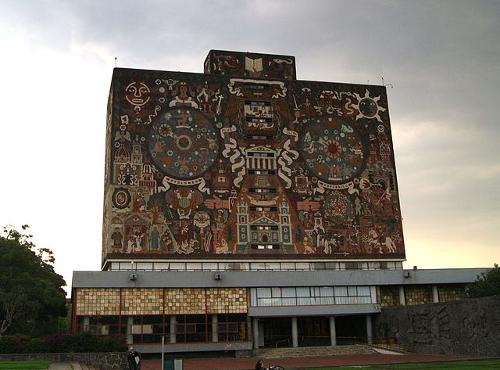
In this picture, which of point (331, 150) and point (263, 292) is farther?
point (331, 150)

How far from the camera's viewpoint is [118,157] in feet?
171

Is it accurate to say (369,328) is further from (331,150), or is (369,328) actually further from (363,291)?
(331,150)

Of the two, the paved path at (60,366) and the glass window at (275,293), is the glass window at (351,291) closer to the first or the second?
the glass window at (275,293)

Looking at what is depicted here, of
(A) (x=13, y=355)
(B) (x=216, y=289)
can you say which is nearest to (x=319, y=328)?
(B) (x=216, y=289)

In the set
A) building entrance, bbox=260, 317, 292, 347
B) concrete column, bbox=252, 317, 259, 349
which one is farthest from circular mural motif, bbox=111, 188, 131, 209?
building entrance, bbox=260, 317, 292, 347

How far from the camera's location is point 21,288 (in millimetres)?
46625

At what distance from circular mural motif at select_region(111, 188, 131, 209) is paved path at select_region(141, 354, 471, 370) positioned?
14243mm

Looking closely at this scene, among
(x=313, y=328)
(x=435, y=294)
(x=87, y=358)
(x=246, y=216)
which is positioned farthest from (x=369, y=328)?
(x=87, y=358)

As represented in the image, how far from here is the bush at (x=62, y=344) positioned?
3584cm

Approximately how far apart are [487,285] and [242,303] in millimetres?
20353

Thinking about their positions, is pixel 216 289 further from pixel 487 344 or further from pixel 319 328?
pixel 487 344

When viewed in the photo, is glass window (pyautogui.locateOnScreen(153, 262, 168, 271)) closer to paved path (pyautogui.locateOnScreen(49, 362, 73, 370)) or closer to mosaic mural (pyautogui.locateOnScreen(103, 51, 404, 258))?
mosaic mural (pyautogui.locateOnScreen(103, 51, 404, 258))

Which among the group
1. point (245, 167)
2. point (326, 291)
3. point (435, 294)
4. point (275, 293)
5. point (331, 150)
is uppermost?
point (331, 150)

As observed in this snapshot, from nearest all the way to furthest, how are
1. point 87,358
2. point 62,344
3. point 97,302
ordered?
point 87,358 → point 62,344 → point 97,302
